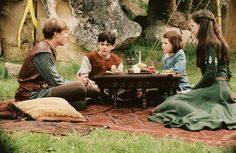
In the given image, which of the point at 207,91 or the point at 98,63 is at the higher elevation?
the point at 98,63

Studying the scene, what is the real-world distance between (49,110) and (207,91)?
1520mm

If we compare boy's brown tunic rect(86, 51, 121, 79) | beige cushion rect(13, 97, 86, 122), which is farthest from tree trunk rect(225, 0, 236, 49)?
beige cushion rect(13, 97, 86, 122)

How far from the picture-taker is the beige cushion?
13.4 feet

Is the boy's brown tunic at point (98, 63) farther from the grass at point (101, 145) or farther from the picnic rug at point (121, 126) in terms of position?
the grass at point (101, 145)

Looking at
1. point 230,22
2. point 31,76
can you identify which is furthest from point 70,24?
point 31,76

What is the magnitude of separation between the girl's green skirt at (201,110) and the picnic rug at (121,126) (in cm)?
10

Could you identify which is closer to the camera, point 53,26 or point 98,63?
point 53,26

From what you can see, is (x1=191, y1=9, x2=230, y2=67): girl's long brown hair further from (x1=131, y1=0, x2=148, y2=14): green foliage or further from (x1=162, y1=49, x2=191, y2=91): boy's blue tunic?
(x1=131, y1=0, x2=148, y2=14): green foliage

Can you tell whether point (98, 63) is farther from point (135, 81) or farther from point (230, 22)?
point (230, 22)

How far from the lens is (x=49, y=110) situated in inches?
162

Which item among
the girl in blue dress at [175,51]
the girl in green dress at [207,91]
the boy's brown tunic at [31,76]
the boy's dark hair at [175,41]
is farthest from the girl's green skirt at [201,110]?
the boy's brown tunic at [31,76]

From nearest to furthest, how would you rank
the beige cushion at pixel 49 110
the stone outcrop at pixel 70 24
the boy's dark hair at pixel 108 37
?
the beige cushion at pixel 49 110
the boy's dark hair at pixel 108 37
the stone outcrop at pixel 70 24

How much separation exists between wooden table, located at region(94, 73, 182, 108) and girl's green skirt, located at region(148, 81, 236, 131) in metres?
0.40

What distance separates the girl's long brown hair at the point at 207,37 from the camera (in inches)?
176
